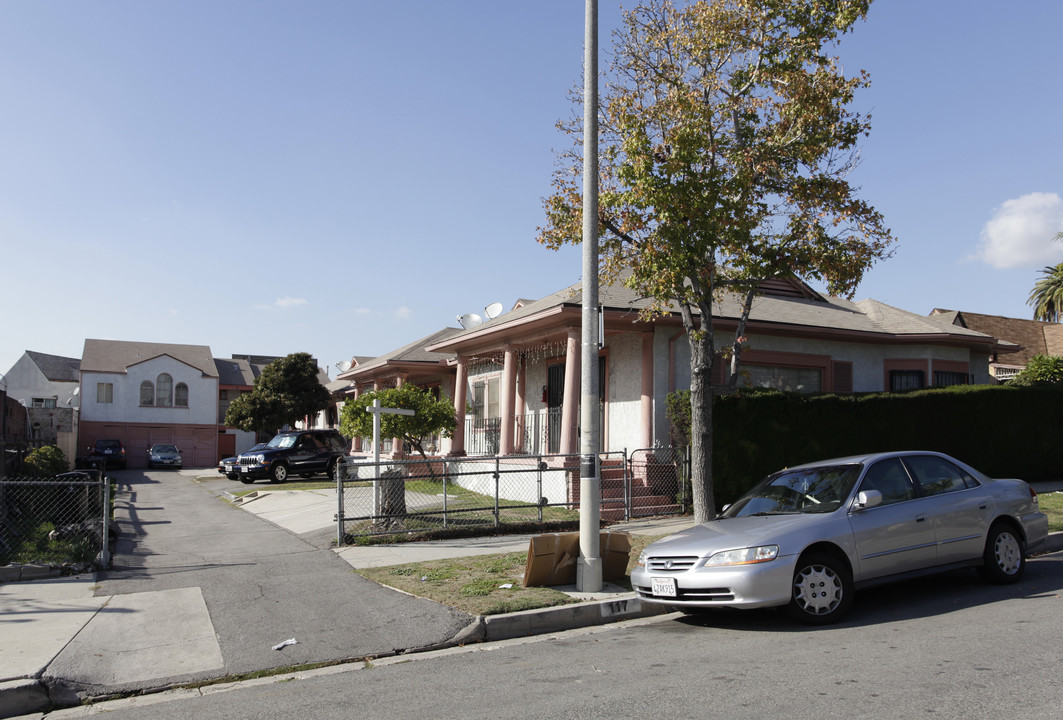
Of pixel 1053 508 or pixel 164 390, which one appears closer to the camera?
pixel 1053 508

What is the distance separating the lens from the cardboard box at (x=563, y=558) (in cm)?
895

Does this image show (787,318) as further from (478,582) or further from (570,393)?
(478,582)

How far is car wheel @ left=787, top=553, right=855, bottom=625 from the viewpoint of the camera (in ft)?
23.2

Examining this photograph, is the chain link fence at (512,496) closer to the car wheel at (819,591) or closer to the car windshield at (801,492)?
the car windshield at (801,492)

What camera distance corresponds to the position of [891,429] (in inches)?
634

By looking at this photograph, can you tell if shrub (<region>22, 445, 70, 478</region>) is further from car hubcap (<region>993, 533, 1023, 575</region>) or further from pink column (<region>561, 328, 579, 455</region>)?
car hubcap (<region>993, 533, 1023, 575</region>)

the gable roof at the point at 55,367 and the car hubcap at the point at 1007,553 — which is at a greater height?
the gable roof at the point at 55,367

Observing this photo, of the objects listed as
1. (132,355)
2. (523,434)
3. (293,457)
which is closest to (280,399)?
(293,457)

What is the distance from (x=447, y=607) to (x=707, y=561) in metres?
2.68

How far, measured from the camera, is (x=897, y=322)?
64.8 ft

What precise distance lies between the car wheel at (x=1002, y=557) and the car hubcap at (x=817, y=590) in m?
2.22

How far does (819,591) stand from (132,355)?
5060 centimetres

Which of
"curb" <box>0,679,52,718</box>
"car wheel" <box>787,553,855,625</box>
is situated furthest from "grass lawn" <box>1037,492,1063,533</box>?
"curb" <box>0,679,52,718</box>

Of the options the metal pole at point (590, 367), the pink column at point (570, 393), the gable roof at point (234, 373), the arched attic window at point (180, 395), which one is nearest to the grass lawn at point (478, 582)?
the metal pole at point (590, 367)
